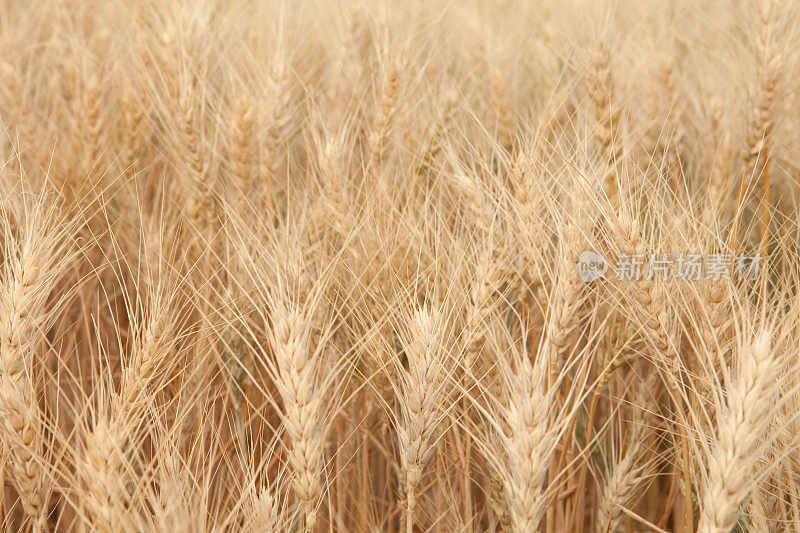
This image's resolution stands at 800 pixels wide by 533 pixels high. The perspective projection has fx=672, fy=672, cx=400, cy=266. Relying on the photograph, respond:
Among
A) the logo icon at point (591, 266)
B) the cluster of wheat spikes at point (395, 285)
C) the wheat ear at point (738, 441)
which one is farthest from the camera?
the logo icon at point (591, 266)

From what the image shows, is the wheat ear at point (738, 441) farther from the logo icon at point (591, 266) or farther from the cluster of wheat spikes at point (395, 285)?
the logo icon at point (591, 266)

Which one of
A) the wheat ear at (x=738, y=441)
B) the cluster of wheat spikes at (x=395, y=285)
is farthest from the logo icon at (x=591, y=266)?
the wheat ear at (x=738, y=441)

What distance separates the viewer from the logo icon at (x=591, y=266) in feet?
3.65

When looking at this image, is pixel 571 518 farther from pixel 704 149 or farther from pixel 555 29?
pixel 555 29

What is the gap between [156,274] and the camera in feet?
4.75

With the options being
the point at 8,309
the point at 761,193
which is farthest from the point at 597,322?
the point at 8,309

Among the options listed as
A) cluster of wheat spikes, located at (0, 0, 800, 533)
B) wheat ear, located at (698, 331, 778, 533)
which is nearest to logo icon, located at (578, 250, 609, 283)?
cluster of wheat spikes, located at (0, 0, 800, 533)

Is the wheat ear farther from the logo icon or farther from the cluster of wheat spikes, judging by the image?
the logo icon

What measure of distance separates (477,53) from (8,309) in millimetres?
1662

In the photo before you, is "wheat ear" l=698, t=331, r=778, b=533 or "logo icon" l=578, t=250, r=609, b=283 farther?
"logo icon" l=578, t=250, r=609, b=283

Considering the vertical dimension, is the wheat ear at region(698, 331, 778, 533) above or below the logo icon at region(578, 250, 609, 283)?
below

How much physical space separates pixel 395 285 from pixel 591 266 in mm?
353

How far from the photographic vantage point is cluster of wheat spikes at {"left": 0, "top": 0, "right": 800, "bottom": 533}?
3.23 ft

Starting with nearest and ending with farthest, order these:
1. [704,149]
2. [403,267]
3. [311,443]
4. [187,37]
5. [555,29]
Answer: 1. [311,443]
2. [403,267]
3. [187,37]
4. [704,149]
5. [555,29]
